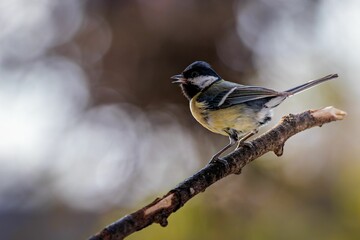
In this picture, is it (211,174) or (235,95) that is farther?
(235,95)

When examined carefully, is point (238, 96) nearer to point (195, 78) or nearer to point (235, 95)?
point (235, 95)

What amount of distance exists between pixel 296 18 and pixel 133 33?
0.79 metres

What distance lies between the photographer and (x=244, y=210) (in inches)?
97.4

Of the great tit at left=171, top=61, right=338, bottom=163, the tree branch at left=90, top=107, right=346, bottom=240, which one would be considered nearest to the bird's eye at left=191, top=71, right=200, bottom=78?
the great tit at left=171, top=61, right=338, bottom=163

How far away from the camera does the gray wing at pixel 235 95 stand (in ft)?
4.83

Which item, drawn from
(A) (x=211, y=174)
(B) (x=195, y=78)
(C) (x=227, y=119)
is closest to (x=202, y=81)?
(B) (x=195, y=78)

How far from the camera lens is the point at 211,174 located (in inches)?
41.8

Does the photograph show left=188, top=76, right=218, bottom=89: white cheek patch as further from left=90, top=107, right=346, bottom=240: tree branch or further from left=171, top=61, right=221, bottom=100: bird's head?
left=90, top=107, right=346, bottom=240: tree branch

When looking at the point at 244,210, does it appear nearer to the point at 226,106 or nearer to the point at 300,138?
→ the point at 300,138

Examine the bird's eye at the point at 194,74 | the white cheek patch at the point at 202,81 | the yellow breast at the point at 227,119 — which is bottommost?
the yellow breast at the point at 227,119

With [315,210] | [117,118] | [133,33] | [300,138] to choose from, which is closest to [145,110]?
[117,118]

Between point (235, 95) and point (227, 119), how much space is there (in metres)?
0.09

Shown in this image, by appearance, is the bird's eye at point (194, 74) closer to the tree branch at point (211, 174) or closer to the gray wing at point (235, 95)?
the gray wing at point (235, 95)

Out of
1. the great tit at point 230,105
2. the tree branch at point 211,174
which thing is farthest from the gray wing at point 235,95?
the tree branch at point 211,174
